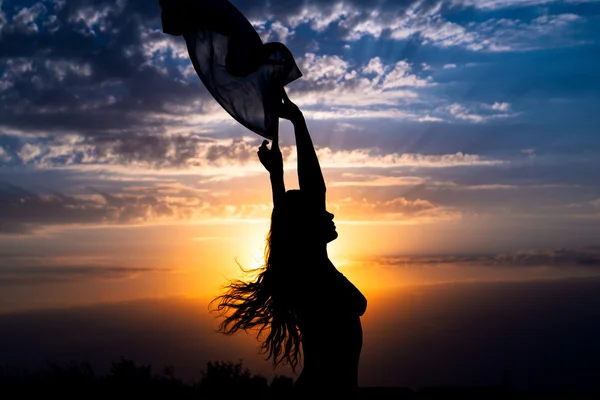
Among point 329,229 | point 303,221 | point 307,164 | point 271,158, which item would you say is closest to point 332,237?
point 329,229

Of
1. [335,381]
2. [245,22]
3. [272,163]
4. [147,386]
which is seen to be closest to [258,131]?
[272,163]

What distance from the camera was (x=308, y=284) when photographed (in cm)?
655

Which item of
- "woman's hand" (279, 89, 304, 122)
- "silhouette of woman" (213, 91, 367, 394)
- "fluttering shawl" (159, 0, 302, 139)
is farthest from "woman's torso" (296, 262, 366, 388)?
"fluttering shawl" (159, 0, 302, 139)

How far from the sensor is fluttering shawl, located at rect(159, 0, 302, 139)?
679 centimetres

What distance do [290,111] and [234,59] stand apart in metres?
0.71

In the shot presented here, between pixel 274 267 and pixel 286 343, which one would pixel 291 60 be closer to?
pixel 274 267

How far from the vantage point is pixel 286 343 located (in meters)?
7.01

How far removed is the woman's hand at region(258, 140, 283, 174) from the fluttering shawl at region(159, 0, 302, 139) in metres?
0.25

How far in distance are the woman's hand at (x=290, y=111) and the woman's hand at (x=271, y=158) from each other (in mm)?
Result: 296

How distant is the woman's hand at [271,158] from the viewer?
6.53 metres

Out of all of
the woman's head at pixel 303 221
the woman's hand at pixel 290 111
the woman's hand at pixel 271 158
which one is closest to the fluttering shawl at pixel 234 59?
the woman's hand at pixel 290 111

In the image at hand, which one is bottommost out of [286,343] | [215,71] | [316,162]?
[286,343]

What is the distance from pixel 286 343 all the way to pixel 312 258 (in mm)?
924

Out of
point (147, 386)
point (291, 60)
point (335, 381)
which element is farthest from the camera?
point (147, 386)
